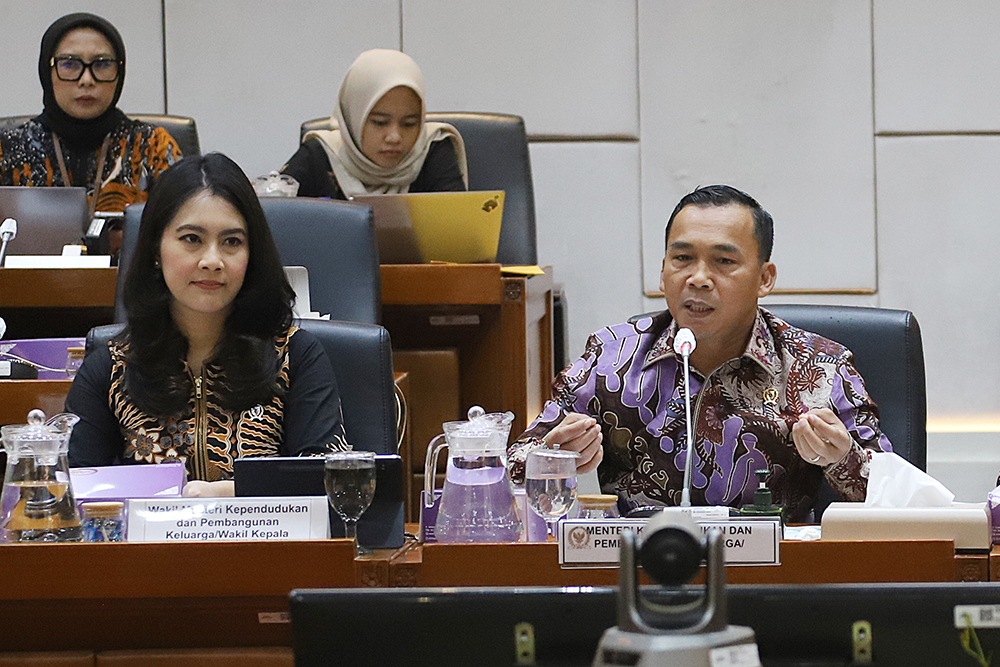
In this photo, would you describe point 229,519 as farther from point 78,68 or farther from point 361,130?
point 78,68

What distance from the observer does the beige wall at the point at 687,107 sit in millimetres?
3984

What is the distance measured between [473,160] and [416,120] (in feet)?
0.70

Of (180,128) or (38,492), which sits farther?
(180,128)

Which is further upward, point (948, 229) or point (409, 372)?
point (948, 229)

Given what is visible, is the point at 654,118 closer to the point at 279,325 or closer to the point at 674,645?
the point at 279,325

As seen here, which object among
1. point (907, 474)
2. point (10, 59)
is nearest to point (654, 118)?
point (10, 59)

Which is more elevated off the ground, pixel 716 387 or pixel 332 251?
pixel 332 251

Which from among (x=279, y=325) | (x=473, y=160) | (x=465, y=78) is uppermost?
(x=465, y=78)

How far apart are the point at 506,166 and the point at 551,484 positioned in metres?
2.18

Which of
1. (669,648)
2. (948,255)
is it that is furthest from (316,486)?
(948,255)

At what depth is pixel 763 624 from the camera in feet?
2.48

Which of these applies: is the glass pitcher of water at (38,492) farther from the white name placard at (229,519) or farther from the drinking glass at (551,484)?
the drinking glass at (551,484)

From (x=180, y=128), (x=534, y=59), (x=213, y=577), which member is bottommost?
(x=213, y=577)

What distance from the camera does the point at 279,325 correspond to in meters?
1.99
